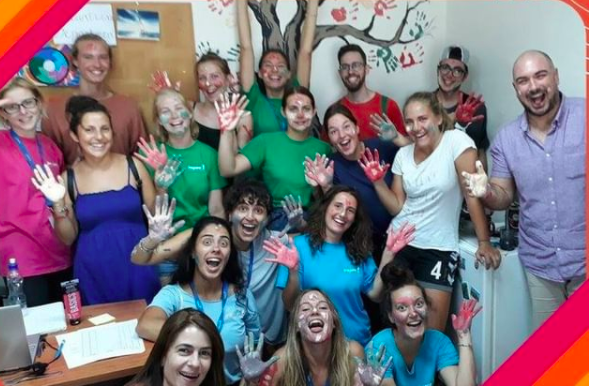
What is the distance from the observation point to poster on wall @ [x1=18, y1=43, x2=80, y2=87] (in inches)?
129

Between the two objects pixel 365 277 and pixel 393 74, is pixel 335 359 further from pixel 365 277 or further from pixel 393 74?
pixel 393 74

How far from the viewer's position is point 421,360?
2391 mm

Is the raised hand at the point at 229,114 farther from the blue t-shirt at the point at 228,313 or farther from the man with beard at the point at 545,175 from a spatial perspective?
the man with beard at the point at 545,175

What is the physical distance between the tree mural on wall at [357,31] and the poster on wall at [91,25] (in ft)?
2.81

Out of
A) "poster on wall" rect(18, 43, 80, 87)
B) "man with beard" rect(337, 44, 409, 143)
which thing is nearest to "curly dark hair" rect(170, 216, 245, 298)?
"man with beard" rect(337, 44, 409, 143)

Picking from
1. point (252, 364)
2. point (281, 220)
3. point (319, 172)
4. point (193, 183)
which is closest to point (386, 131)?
point (319, 172)

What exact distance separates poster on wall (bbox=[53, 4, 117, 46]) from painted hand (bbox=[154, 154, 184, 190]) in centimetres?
112

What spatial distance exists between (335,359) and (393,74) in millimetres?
2456

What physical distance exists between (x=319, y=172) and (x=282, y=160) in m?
0.21

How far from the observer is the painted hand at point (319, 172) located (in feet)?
9.08

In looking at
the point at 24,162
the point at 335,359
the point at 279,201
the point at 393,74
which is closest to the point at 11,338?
the point at 24,162

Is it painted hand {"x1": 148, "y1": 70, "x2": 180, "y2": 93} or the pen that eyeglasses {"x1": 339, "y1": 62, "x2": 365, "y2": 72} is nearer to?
painted hand {"x1": 148, "y1": 70, "x2": 180, "y2": 93}

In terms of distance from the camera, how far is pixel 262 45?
12.2 feet

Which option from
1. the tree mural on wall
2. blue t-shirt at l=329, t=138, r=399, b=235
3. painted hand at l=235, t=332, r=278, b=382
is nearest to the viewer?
painted hand at l=235, t=332, r=278, b=382
